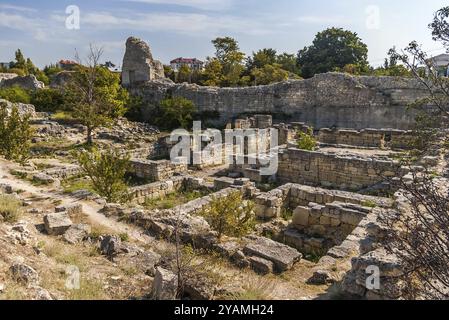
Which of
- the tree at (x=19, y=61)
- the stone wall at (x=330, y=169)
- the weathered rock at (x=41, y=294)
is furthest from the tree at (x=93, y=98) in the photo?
the tree at (x=19, y=61)

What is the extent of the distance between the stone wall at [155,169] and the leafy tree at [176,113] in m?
9.44

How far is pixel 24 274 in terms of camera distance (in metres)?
4.14

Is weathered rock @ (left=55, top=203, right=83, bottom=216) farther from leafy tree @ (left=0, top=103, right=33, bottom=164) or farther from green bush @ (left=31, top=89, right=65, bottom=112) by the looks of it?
green bush @ (left=31, top=89, right=65, bottom=112)

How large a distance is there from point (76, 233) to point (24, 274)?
2.21m

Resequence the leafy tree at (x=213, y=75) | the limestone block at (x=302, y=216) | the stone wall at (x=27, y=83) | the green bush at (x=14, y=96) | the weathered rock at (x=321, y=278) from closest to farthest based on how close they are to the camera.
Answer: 1. the weathered rock at (x=321, y=278)
2. the limestone block at (x=302, y=216)
3. the green bush at (x=14, y=96)
4. the stone wall at (x=27, y=83)
5. the leafy tree at (x=213, y=75)

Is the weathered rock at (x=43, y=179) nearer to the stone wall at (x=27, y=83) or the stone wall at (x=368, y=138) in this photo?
the stone wall at (x=368, y=138)

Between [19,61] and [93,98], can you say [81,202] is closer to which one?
[93,98]

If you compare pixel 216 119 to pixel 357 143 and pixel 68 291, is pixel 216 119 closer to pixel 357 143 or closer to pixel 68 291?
pixel 357 143

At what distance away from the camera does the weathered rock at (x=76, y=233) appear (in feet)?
20.0

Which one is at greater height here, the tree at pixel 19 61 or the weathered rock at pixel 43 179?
the tree at pixel 19 61

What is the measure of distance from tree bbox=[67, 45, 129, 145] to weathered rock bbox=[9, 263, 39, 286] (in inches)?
516

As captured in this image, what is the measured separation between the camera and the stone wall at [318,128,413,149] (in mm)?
16031
